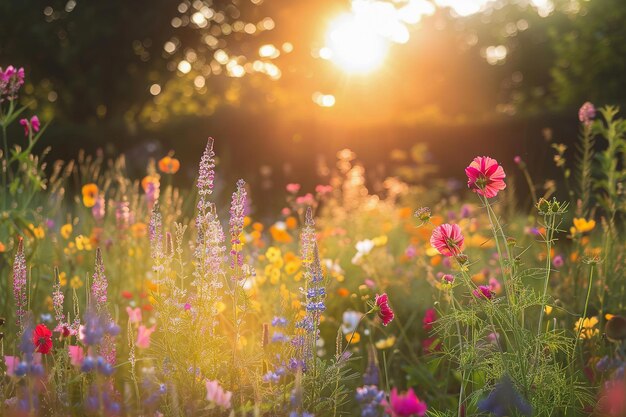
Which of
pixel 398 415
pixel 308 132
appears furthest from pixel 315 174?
pixel 398 415

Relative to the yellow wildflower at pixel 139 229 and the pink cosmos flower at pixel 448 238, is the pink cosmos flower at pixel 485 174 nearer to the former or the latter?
the pink cosmos flower at pixel 448 238

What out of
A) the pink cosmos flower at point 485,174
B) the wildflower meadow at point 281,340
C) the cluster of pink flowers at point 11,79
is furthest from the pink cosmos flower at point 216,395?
the cluster of pink flowers at point 11,79

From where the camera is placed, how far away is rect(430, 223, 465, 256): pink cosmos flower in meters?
2.07

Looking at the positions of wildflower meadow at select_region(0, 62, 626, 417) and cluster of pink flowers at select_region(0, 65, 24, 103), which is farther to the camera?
cluster of pink flowers at select_region(0, 65, 24, 103)

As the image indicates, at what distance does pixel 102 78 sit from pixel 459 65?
21.9 m

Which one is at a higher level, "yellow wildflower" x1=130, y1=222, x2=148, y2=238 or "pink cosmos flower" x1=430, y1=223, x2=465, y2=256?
"yellow wildflower" x1=130, y1=222, x2=148, y2=238

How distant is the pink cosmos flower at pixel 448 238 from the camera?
207 centimetres

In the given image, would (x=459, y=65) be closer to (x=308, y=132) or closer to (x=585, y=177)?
(x=308, y=132)

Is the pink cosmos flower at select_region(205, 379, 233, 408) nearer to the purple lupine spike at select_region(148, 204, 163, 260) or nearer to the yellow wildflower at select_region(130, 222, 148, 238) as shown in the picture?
the purple lupine spike at select_region(148, 204, 163, 260)

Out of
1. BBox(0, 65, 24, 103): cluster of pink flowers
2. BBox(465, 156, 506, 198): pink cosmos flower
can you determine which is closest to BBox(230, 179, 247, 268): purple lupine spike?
BBox(465, 156, 506, 198): pink cosmos flower

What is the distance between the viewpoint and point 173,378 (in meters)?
2.21

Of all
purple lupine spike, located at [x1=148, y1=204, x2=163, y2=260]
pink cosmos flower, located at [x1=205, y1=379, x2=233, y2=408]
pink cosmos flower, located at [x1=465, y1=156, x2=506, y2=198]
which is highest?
pink cosmos flower, located at [x1=465, y1=156, x2=506, y2=198]

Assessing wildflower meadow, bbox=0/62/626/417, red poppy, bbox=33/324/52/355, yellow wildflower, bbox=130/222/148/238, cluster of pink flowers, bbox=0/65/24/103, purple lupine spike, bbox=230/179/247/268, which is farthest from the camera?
yellow wildflower, bbox=130/222/148/238

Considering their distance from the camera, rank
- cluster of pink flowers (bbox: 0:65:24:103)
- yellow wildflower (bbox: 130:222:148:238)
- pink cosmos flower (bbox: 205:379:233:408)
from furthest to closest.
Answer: yellow wildflower (bbox: 130:222:148:238) → cluster of pink flowers (bbox: 0:65:24:103) → pink cosmos flower (bbox: 205:379:233:408)
